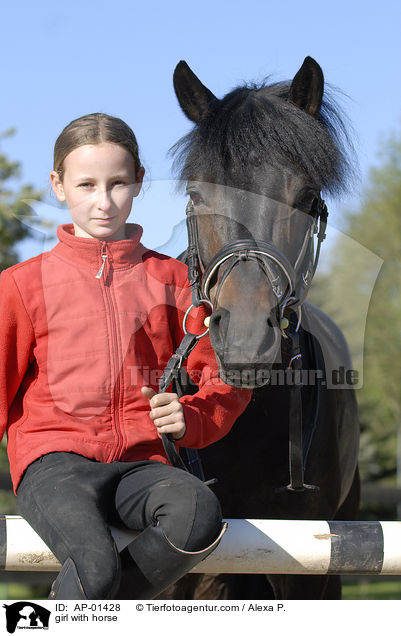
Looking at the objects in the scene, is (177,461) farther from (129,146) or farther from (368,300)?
(368,300)

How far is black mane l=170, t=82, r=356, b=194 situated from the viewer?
9.40 ft

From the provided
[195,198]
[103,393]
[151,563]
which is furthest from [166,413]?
[195,198]

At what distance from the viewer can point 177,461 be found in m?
2.40

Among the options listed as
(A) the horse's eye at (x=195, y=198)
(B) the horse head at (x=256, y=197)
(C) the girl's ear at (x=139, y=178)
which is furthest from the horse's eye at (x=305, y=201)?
(C) the girl's ear at (x=139, y=178)

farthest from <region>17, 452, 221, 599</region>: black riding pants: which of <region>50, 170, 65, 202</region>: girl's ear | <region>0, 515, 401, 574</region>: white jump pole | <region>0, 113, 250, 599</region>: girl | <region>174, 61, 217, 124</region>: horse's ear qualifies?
<region>174, 61, 217, 124</region>: horse's ear

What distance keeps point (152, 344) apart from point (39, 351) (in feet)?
1.21

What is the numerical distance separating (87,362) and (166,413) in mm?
324

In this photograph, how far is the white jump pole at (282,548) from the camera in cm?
226

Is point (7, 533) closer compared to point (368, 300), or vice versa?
point (7, 533)

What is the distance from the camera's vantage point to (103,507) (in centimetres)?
214

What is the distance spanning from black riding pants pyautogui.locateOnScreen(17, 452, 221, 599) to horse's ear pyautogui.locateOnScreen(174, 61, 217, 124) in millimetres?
1670
